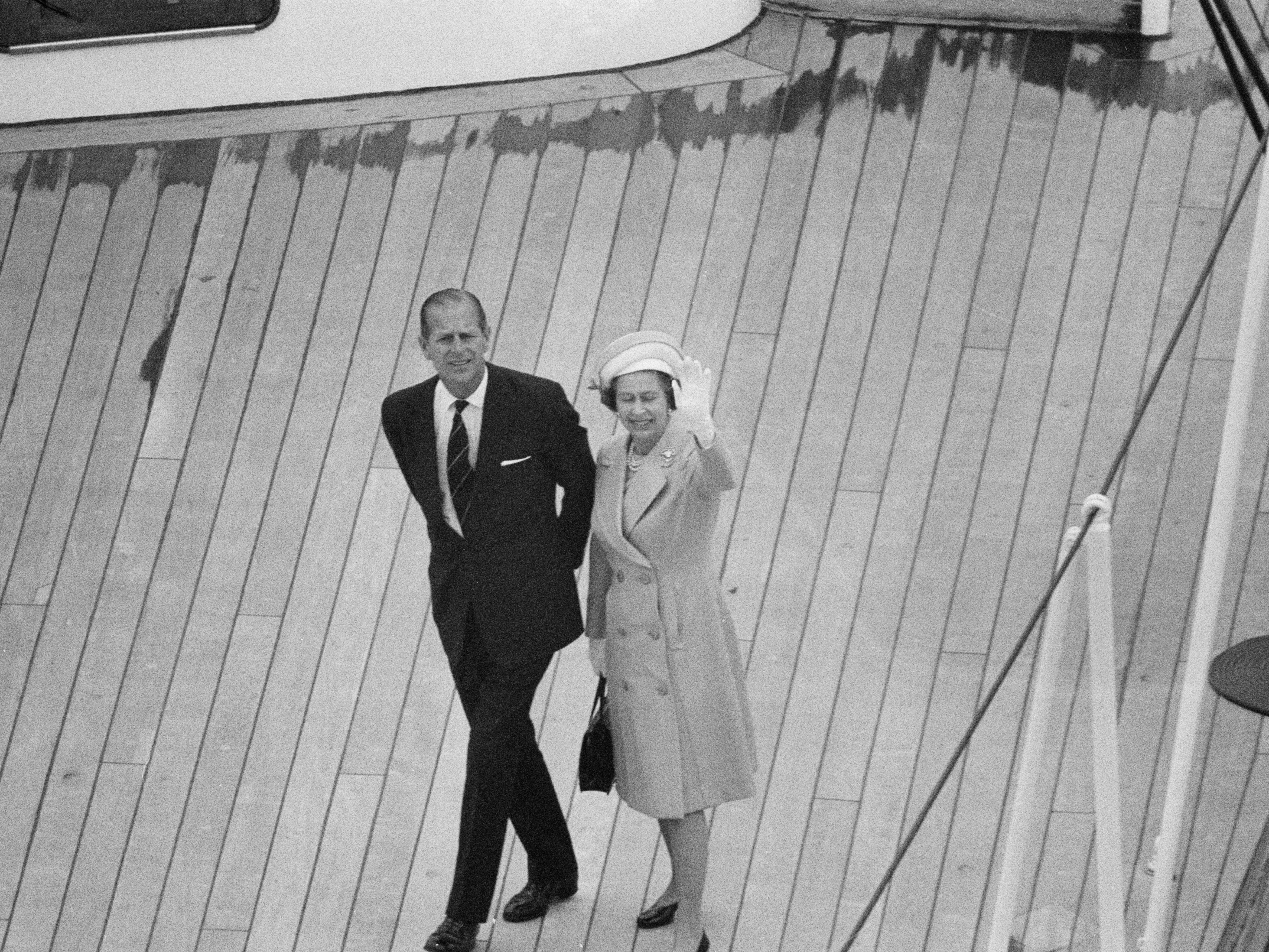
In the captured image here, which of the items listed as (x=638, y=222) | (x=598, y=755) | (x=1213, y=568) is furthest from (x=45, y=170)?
(x=1213, y=568)

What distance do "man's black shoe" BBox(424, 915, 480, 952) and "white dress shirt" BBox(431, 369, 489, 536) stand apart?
0.70m

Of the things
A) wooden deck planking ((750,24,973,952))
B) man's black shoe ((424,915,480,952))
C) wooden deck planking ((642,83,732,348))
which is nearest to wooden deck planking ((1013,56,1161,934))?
wooden deck planking ((750,24,973,952))

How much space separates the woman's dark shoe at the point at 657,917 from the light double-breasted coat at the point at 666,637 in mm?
304

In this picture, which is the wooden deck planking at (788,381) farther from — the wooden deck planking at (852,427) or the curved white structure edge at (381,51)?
the curved white structure edge at (381,51)

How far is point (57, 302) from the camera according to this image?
4734mm

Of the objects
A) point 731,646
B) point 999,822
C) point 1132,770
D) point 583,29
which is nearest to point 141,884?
point 731,646

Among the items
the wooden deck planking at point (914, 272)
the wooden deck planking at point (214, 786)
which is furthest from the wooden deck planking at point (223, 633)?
the wooden deck planking at point (914, 272)

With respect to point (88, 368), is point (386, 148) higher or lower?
higher

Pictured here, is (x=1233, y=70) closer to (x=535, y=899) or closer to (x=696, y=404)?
(x=696, y=404)

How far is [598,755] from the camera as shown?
343 centimetres

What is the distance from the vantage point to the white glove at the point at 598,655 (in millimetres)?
3465

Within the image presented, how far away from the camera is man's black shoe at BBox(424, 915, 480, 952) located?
356cm

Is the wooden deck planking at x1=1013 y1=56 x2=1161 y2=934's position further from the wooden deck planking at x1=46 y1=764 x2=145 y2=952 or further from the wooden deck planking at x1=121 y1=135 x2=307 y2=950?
the wooden deck planking at x1=46 y1=764 x2=145 y2=952

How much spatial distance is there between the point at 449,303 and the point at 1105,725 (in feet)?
4.30
